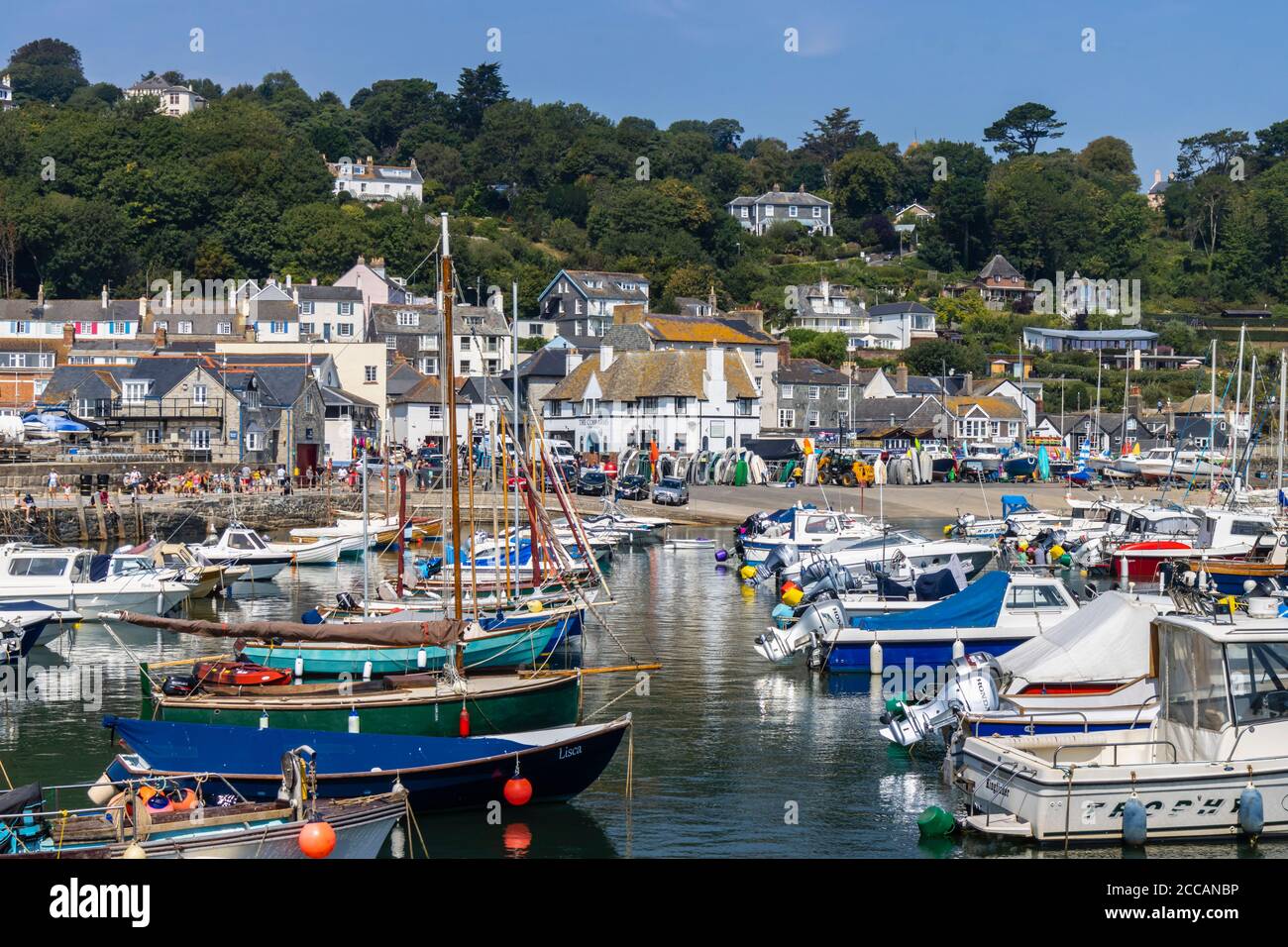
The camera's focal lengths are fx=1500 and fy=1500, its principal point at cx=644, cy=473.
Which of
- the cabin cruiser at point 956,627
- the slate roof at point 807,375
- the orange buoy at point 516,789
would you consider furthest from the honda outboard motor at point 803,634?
the slate roof at point 807,375

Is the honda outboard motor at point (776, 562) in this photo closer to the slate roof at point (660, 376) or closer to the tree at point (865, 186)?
the slate roof at point (660, 376)

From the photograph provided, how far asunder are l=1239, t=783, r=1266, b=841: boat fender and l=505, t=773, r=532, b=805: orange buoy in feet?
32.2

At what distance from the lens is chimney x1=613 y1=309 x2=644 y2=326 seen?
362 feet

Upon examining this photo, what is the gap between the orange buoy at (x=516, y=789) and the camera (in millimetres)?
21875

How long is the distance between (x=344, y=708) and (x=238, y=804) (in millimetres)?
5437

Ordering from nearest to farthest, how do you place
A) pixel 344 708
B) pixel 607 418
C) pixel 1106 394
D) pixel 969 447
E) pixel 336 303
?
1. pixel 344 708
2. pixel 607 418
3. pixel 969 447
4. pixel 336 303
5. pixel 1106 394

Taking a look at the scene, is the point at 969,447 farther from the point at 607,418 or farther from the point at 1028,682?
the point at 1028,682

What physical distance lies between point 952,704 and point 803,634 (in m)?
9.83

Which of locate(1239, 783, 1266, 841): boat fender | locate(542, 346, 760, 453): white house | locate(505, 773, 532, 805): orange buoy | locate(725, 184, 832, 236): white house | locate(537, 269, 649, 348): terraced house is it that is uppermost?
locate(725, 184, 832, 236): white house

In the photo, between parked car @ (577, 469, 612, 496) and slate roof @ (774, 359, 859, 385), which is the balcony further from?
slate roof @ (774, 359, 859, 385)

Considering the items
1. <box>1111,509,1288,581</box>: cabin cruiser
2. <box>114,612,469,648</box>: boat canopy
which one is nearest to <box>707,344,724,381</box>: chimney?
<box>1111,509,1288,581</box>: cabin cruiser

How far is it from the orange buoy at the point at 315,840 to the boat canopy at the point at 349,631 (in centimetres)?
944
